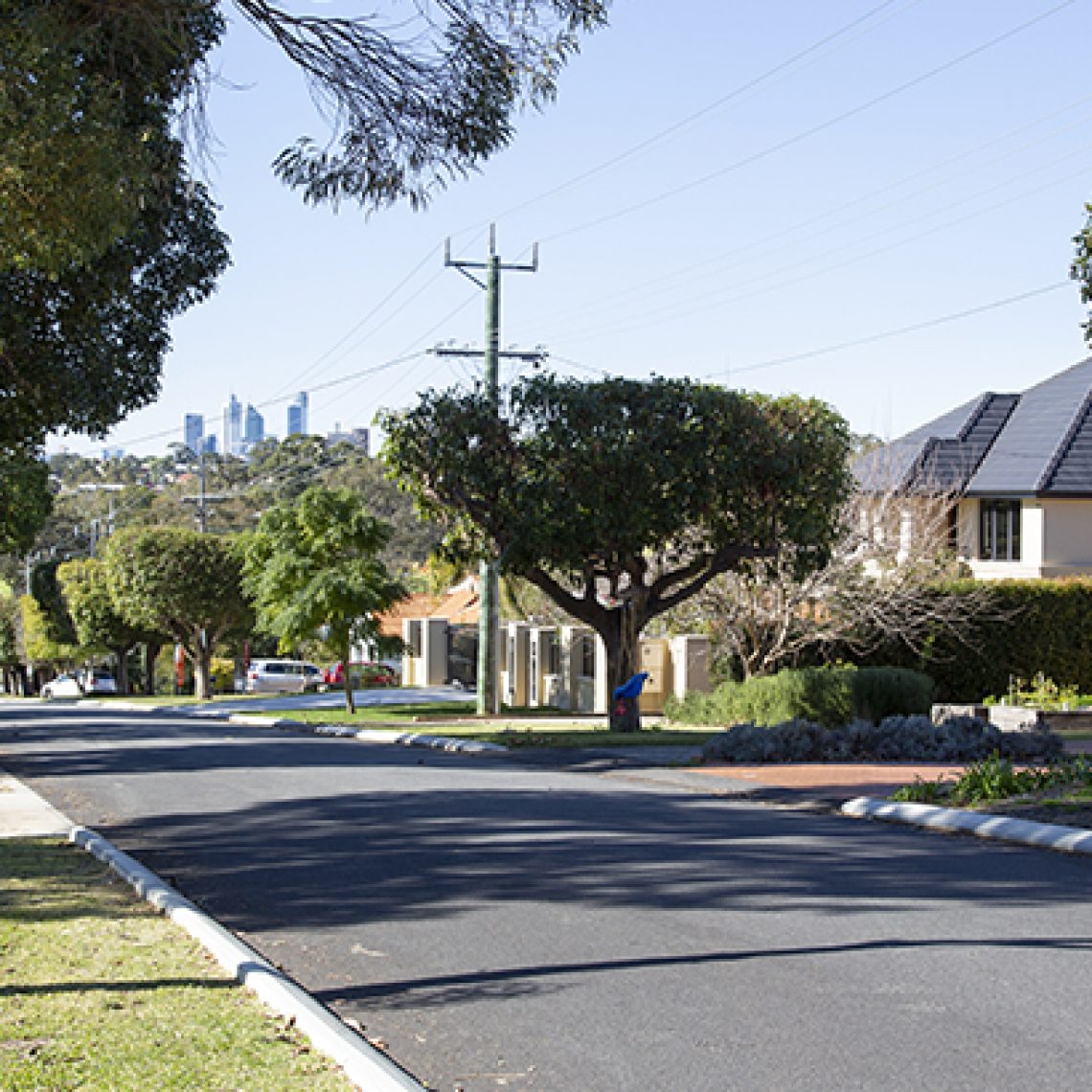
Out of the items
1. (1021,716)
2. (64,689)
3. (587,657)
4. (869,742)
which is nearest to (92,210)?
(869,742)

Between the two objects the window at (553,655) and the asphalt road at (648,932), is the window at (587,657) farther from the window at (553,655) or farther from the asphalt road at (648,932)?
the asphalt road at (648,932)

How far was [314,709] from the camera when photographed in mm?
43344

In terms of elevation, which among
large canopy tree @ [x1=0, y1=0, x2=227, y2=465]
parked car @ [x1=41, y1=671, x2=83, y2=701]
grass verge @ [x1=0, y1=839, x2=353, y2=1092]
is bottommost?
parked car @ [x1=41, y1=671, x2=83, y2=701]

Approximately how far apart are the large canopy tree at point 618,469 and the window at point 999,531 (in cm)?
1392

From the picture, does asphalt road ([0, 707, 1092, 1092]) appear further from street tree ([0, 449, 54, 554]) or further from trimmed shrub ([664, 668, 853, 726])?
street tree ([0, 449, 54, 554])

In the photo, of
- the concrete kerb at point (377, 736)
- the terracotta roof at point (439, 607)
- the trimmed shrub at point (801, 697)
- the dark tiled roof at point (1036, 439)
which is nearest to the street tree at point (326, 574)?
the concrete kerb at point (377, 736)

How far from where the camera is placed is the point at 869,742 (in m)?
21.0

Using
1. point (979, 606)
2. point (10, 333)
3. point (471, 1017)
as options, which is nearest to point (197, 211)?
point (10, 333)

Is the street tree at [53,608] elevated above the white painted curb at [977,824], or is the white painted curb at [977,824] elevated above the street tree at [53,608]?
the street tree at [53,608]

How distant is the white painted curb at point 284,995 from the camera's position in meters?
6.05

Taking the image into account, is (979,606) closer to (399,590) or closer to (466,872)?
(399,590)

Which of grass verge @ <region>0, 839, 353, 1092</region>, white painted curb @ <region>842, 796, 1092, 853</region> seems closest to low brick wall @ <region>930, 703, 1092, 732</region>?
white painted curb @ <region>842, 796, 1092, 853</region>

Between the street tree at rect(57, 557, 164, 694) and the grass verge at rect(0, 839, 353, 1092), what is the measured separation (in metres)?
56.7

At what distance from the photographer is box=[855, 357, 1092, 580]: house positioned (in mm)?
38219
